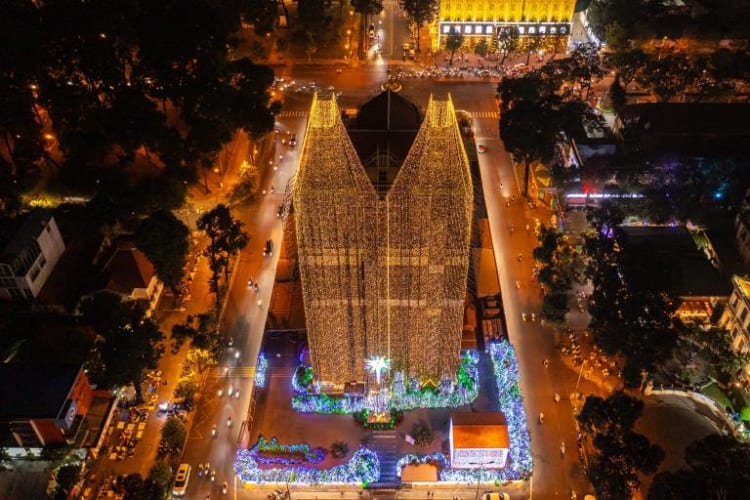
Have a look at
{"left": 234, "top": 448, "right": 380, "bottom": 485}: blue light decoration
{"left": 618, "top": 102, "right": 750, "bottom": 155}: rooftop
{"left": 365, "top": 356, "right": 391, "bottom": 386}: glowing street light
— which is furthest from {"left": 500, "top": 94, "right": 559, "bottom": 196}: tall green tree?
{"left": 234, "top": 448, "right": 380, "bottom": 485}: blue light decoration

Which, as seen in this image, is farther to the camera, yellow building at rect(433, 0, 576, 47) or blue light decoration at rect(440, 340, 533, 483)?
yellow building at rect(433, 0, 576, 47)

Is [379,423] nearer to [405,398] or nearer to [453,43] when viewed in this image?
[405,398]

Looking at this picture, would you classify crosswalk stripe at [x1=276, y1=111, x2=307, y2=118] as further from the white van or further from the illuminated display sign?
the white van

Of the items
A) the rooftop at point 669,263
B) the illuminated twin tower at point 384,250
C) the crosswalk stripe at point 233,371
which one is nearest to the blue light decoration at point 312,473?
the illuminated twin tower at point 384,250

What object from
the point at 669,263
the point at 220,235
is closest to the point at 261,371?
the point at 220,235

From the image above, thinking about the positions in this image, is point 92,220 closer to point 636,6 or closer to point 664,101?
point 664,101

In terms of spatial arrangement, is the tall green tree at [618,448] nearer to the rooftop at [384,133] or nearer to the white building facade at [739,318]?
the white building facade at [739,318]
